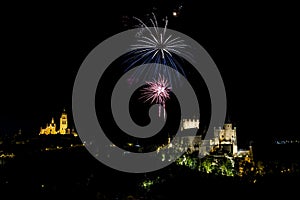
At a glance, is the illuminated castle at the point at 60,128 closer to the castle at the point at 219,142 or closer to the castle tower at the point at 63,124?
the castle tower at the point at 63,124

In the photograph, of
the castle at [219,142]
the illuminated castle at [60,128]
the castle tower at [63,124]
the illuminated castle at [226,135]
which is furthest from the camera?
the castle tower at [63,124]

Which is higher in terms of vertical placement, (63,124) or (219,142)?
(63,124)

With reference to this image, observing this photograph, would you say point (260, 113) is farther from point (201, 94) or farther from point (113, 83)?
point (113, 83)

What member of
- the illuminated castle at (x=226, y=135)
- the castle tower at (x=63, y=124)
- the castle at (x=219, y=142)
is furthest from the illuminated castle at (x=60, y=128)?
the illuminated castle at (x=226, y=135)

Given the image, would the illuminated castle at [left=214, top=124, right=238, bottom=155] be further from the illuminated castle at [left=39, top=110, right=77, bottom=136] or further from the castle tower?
the castle tower

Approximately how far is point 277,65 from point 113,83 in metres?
16.6

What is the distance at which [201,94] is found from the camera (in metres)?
31.4

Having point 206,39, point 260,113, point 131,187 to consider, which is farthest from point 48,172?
point 260,113

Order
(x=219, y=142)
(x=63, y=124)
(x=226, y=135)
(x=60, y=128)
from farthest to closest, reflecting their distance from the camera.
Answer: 1. (x=60, y=128)
2. (x=63, y=124)
3. (x=226, y=135)
4. (x=219, y=142)

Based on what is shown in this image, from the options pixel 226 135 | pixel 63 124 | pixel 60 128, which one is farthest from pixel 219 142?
pixel 60 128

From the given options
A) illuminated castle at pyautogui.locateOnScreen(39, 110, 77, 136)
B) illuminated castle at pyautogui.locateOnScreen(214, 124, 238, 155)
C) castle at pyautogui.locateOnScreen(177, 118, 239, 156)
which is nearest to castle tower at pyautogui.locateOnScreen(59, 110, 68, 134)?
illuminated castle at pyautogui.locateOnScreen(39, 110, 77, 136)

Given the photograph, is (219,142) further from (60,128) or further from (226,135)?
(60,128)

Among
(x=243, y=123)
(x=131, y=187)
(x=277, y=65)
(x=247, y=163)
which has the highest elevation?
(x=277, y=65)

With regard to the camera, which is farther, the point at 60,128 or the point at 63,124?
the point at 60,128
